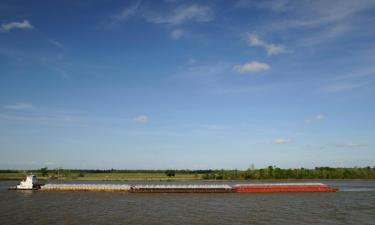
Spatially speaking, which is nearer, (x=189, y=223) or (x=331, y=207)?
(x=189, y=223)

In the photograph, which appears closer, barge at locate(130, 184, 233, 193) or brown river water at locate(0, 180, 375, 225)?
brown river water at locate(0, 180, 375, 225)

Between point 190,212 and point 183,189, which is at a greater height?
point 183,189

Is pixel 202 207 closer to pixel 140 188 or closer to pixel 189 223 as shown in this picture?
pixel 189 223

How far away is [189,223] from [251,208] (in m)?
17.3

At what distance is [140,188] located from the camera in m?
96.0

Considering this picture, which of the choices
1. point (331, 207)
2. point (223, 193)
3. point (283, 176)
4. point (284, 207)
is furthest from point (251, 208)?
point (283, 176)

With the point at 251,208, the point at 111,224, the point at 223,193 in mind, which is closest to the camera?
the point at 111,224

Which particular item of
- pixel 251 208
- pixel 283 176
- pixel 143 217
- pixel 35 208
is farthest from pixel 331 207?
pixel 283 176

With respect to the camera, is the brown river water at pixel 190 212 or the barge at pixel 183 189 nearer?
the brown river water at pixel 190 212

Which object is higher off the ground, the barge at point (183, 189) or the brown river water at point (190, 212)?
the barge at point (183, 189)

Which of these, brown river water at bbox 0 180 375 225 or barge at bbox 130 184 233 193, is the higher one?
barge at bbox 130 184 233 193

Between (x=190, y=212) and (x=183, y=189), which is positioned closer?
(x=190, y=212)

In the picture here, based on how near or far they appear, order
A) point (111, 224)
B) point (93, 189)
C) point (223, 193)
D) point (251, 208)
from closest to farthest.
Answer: point (111, 224) < point (251, 208) < point (223, 193) < point (93, 189)

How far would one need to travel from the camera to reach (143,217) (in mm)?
52500
